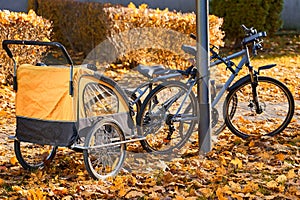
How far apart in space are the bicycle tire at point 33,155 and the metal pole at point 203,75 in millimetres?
1397

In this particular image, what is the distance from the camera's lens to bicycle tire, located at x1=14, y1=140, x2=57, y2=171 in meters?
5.29

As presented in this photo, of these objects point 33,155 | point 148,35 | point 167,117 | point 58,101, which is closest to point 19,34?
point 148,35

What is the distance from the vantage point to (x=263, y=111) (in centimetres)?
659

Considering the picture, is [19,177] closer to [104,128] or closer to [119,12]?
[104,128]

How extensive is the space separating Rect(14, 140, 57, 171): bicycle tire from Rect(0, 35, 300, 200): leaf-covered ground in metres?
0.07

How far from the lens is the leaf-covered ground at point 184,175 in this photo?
4723 mm

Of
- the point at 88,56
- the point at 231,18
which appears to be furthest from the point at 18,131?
the point at 231,18

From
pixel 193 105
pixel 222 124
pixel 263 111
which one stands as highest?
pixel 193 105

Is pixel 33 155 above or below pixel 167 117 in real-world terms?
below

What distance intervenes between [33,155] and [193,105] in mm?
1597

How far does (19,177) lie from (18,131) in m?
0.39

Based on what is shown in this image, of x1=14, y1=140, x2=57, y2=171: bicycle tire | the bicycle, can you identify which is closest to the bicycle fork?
the bicycle

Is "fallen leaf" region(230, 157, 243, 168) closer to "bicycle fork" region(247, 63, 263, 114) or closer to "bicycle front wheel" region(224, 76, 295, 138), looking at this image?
"bicycle front wheel" region(224, 76, 295, 138)

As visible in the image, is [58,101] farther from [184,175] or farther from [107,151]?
[184,175]
